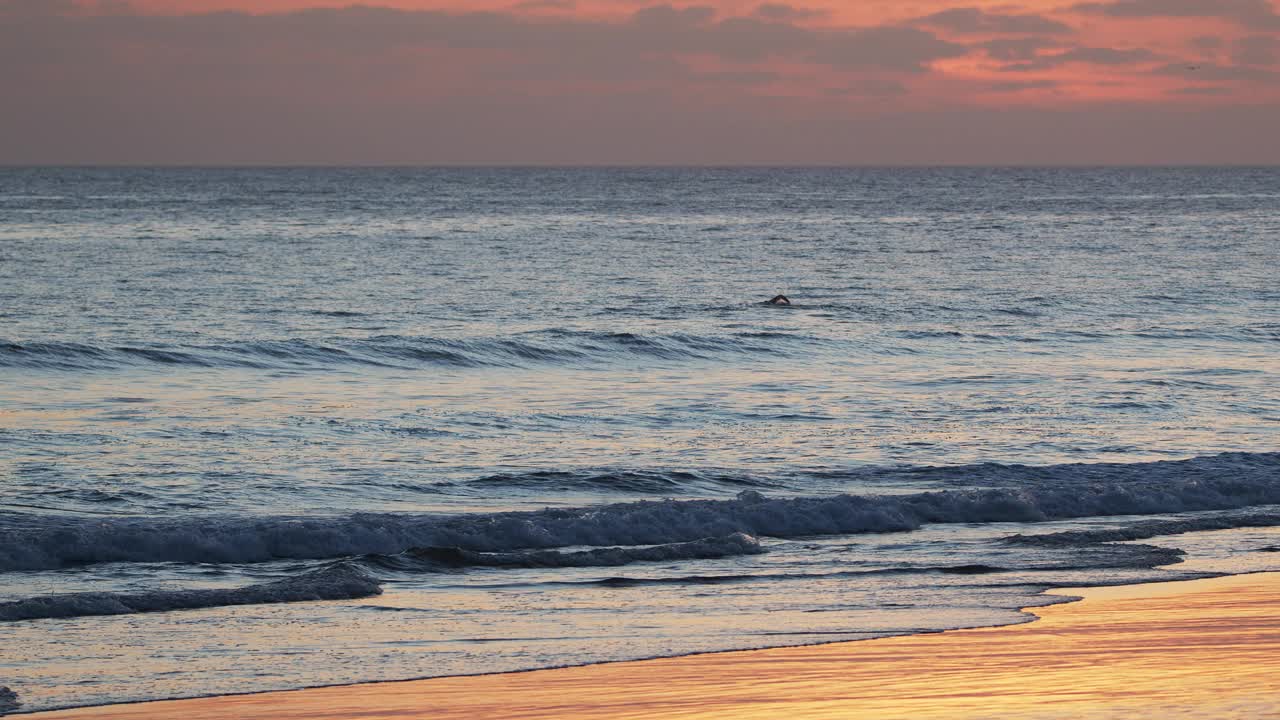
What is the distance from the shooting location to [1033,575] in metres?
11.3

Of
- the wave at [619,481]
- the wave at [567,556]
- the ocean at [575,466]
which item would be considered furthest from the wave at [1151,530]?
the wave at [619,481]

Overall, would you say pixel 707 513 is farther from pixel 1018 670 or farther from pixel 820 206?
pixel 820 206

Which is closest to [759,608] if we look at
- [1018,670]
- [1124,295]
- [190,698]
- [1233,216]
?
[1018,670]

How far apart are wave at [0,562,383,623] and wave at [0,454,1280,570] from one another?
1.45m

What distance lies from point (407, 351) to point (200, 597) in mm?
17407

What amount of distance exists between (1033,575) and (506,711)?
17.0 ft

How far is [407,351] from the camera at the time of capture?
27.5m

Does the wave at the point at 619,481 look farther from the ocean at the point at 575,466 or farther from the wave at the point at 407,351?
the wave at the point at 407,351

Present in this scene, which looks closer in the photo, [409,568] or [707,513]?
[409,568]

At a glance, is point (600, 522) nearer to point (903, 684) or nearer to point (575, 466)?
point (575, 466)

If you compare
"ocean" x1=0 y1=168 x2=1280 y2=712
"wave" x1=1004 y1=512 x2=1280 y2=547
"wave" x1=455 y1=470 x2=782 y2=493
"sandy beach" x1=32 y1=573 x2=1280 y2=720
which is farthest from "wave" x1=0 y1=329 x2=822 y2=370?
"sandy beach" x1=32 y1=573 x2=1280 y2=720

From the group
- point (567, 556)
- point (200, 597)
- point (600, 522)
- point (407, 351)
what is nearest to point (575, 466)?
point (600, 522)

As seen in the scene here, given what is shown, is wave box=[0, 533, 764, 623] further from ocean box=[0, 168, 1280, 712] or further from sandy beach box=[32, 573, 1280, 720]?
sandy beach box=[32, 573, 1280, 720]

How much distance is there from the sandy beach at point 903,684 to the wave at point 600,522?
A: 13.6 ft
